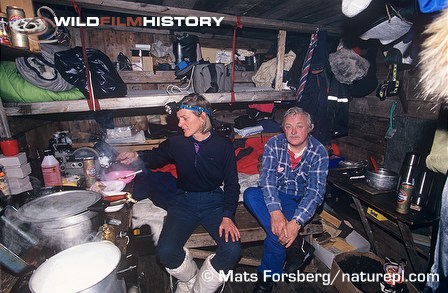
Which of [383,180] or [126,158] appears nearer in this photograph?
[383,180]

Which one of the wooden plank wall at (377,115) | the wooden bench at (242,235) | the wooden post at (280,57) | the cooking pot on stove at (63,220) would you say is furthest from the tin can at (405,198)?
the cooking pot on stove at (63,220)

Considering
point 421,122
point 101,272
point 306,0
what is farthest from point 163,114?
point 421,122

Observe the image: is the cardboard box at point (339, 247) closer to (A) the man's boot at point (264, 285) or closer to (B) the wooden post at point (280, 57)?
(A) the man's boot at point (264, 285)

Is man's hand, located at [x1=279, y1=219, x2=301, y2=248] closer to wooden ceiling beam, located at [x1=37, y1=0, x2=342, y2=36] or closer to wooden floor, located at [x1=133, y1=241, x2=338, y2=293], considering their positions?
wooden floor, located at [x1=133, y1=241, x2=338, y2=293]

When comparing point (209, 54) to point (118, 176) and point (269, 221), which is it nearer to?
point (118, 176)

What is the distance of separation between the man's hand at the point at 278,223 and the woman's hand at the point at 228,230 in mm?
492

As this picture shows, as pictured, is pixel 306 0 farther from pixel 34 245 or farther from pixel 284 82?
pixel 34 245

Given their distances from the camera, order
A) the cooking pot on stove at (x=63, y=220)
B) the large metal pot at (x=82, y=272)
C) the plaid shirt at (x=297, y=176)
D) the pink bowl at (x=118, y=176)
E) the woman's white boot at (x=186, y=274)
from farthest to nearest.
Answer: the pink bowl at (x=118, y=176), the plaid shirt at (x=297, y=176), the woman's white boot at (x=186, y=274), the cooking pot on stove at (x=63, y=220), the large metal pot at (x=82, y=272)

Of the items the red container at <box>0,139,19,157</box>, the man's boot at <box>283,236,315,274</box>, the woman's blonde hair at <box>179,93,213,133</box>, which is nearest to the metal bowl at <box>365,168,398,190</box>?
the man's boot at <box>283,236,315,274</box>

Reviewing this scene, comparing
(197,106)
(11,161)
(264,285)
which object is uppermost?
(197,106)

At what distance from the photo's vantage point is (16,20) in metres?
2.72

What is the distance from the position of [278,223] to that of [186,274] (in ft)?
4.36

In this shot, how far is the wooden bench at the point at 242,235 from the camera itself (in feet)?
10.4

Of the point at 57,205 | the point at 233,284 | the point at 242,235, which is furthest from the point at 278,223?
the point at 57,205
